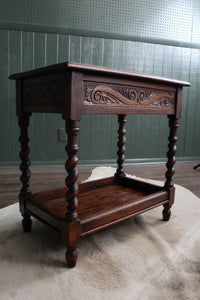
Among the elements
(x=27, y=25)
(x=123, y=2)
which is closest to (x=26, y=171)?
(x=27, y=25)

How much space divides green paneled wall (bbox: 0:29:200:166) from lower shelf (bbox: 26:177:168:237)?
1608 mm

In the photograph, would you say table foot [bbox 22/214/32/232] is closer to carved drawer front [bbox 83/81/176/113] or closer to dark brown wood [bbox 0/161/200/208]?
dark brown wood [bbox 0/161/200/208]

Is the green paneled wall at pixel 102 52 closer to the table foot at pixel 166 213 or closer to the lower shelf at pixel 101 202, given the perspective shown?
the lower shelf at pixel 101 202

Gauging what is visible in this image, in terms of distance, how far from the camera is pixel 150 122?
390 cm

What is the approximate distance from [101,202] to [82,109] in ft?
2.59

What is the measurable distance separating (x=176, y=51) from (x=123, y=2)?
105 centimetres

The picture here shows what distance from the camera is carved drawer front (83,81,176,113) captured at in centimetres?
128

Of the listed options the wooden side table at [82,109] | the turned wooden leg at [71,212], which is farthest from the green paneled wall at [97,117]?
the turned wooden leg at [71,212]

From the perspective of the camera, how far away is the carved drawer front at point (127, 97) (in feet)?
4.18

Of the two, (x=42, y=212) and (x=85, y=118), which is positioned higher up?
(x=85, y=118)

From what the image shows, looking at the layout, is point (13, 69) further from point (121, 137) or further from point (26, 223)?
point (26, 223)

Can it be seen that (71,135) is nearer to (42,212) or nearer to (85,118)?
(42,212)

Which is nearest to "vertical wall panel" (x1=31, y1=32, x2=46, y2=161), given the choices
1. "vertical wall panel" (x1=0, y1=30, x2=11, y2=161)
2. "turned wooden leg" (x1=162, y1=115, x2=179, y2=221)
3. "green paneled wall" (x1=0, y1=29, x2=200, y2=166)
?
"green paneled wall" (x1=0, y1=29, x2=200, y2=166)

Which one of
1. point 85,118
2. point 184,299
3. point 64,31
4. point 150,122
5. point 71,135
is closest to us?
point 184,299
